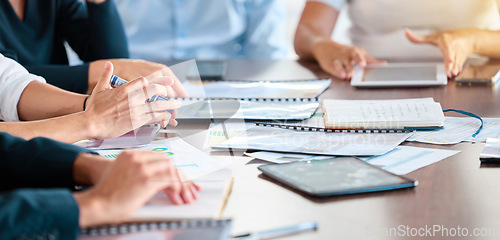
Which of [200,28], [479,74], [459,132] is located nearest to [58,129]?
[459,132]

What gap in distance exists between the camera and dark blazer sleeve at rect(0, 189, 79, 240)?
58cm

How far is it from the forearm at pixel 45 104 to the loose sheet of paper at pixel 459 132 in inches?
26.2

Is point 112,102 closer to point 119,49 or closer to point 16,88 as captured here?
point 16,88

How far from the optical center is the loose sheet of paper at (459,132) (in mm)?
982

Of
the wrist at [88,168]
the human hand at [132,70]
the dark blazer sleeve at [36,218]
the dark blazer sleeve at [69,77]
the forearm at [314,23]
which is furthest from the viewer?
the forearm at [314,23]

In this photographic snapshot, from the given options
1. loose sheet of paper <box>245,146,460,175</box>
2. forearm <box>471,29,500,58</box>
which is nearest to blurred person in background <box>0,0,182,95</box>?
loose sheet of paper <box>245,146,460,175</box>

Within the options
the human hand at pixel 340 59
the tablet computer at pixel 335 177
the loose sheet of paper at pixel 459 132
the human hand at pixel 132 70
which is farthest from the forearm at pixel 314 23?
the tablet computer at pixel 335 177

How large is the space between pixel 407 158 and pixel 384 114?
0.72 ft

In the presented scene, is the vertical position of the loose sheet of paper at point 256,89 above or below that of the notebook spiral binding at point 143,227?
above

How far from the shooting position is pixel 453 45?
155 centimetres

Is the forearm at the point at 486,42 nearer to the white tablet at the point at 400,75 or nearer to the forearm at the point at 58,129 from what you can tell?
the white tablet at the point at 400,75

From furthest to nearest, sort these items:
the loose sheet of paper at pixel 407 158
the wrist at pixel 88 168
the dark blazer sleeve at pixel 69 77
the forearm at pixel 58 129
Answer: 1. the dark blazer sleeve at pixel 69 77
2. the forearm at pixel 58 129
3. the loose sheet of paper at pixel 407 158
4. the wrist at pixel 88 168

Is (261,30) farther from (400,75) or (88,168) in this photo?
(88,168)

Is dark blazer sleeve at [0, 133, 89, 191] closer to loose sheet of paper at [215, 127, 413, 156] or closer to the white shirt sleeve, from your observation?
loose sheet of paper at [215, 127, 413, 156]
